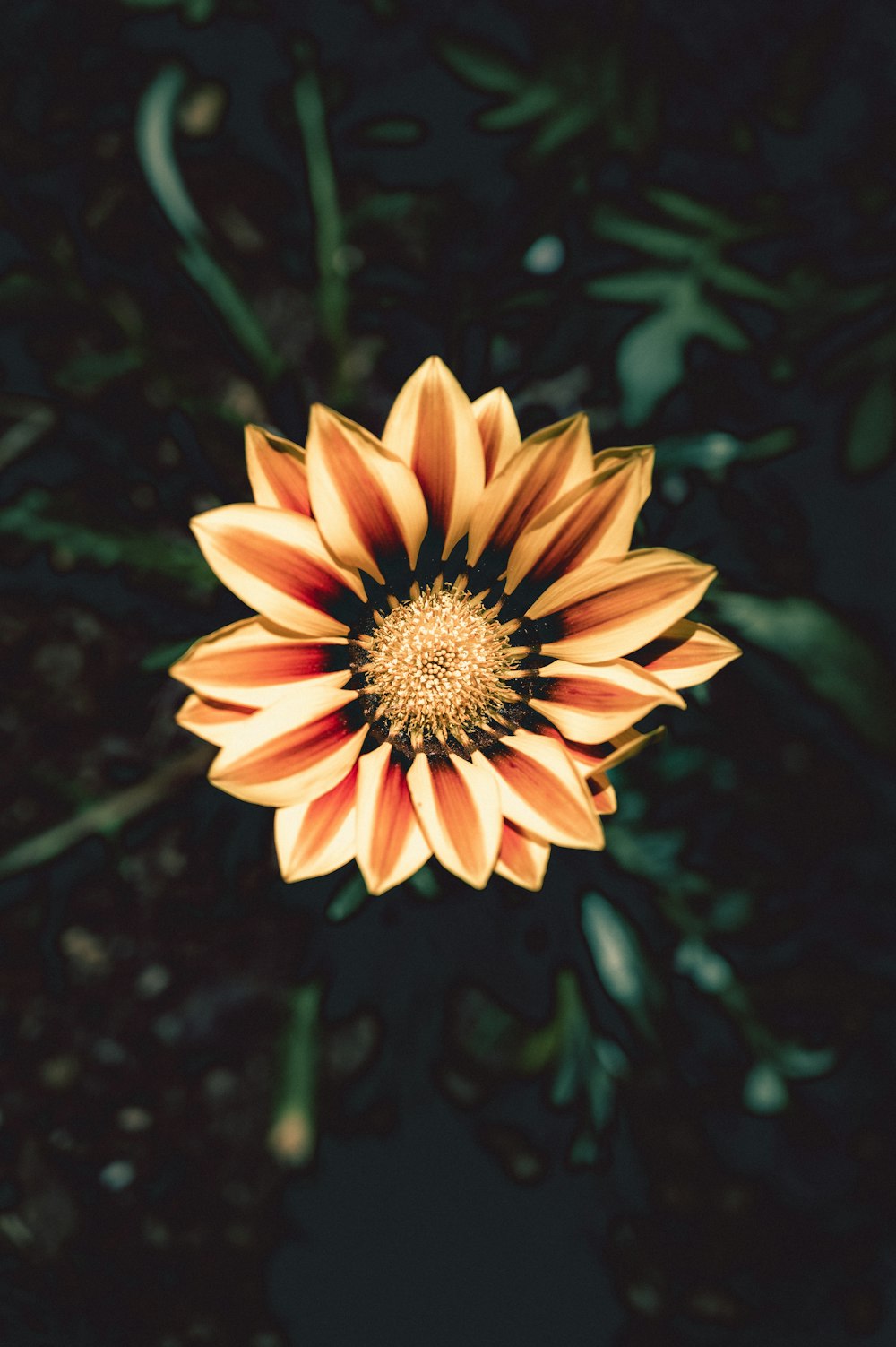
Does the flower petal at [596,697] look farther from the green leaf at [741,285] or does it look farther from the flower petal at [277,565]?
the green leaf at [741,285]

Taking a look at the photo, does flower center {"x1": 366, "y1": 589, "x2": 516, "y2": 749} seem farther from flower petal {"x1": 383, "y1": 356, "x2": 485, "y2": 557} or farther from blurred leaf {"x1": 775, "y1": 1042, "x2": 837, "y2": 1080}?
blurred leaf {"x1": 775, "y1": 1042, "x2": 837, "y2": 1080}

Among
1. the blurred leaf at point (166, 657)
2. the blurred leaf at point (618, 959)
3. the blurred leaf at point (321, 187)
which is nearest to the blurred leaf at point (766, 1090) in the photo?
the blurred leaf at point (618, 959)

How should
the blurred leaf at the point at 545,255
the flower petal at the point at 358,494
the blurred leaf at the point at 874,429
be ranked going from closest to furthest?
the flower petal at the point at 358,494
the blurred leaf at the point at 874,429
the blurred leaf at the point at 545,255

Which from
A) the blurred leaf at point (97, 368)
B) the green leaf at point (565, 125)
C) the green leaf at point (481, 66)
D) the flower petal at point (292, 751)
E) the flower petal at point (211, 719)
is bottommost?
the flower petal at point (292, 751)

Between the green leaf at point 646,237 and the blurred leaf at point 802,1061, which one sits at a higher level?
the green leaf at point 646,237

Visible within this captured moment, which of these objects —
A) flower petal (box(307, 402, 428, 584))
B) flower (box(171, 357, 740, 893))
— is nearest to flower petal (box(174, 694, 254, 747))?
flower (box(171, 357, 740, 893))

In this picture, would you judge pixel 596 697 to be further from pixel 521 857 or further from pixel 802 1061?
pixel 802 1061

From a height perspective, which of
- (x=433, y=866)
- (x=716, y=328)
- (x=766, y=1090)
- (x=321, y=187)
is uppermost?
(x=321, y=187)

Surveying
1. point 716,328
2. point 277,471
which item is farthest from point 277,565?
point 716,328
